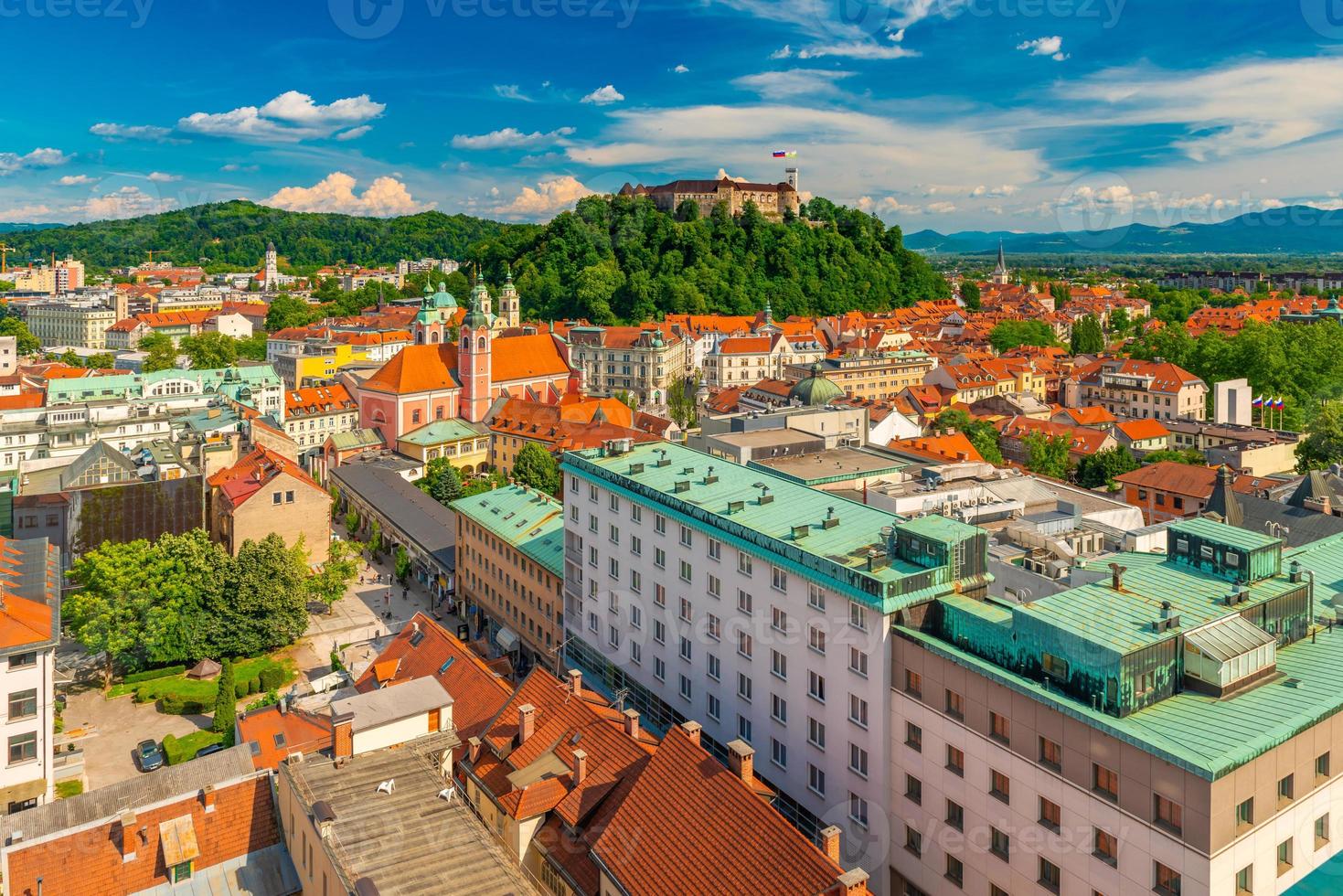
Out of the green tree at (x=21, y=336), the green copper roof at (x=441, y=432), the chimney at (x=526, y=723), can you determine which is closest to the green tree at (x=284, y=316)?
the green tree at (x=21, y=336)

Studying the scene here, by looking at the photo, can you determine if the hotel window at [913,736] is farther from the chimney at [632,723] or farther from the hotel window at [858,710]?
the chimney at [632,723]

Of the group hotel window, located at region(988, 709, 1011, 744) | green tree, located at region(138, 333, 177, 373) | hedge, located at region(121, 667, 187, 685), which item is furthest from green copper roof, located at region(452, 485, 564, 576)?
green tree, located at region(138, 333, 177, 373)

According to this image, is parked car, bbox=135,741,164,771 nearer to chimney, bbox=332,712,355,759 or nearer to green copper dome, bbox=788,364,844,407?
chimney, bbox=332,712,355,759

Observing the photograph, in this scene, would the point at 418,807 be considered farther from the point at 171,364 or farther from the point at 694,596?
the point at 171,364

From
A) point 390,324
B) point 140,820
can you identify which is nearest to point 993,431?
point 140,820

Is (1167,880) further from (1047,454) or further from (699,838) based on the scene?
(1047,454)

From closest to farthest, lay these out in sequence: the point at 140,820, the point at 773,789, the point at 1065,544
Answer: the point at 140,820, the point at 773,789, the point at 1065,544
